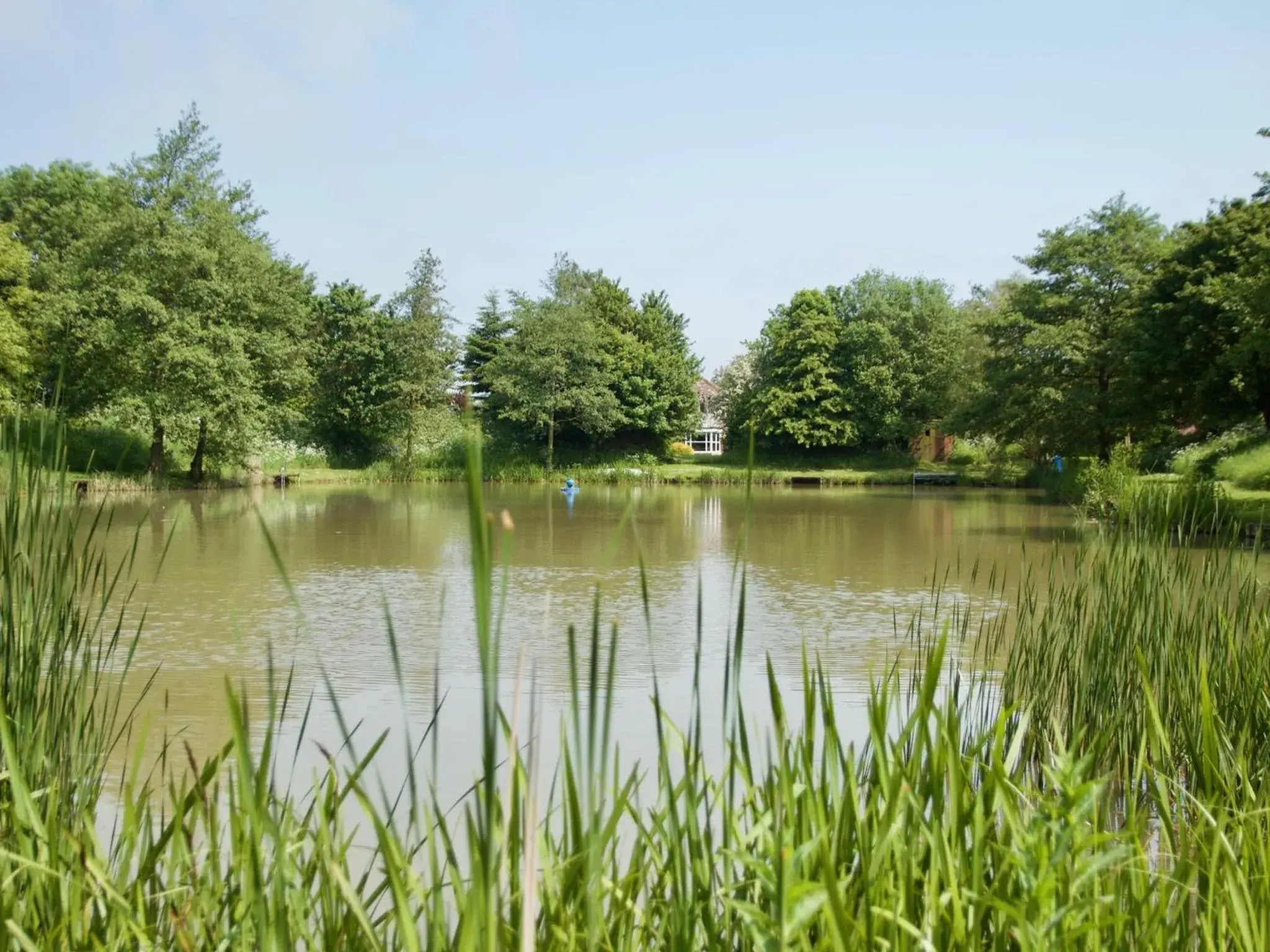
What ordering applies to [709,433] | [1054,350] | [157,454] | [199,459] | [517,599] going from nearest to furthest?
[517,599] → [157,454] → [199,459] → [1054,350] → [709,433]

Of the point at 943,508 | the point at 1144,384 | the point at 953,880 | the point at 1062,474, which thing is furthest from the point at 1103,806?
the point at 1062,474

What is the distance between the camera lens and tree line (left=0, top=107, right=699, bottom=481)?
1038 inches

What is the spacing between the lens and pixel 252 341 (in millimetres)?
28969

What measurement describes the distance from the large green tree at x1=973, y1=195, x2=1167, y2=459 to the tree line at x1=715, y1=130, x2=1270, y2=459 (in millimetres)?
43

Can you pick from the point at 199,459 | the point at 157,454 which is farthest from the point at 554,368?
the point at 157,454

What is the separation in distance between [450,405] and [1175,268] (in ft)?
83.9

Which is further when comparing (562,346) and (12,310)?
(562,346)

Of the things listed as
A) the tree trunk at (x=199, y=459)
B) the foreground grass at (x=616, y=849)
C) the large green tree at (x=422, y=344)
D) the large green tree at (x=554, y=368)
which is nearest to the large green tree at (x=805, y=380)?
the large green tree at (x=554, y=368)

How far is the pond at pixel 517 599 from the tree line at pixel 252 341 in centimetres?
380

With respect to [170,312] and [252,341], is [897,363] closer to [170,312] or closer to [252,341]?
[252,341]

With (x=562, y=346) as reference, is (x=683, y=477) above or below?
below

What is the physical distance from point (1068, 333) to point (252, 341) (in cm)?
1975

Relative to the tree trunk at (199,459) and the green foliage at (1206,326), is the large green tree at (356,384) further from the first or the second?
the green foliage at (1206,326)

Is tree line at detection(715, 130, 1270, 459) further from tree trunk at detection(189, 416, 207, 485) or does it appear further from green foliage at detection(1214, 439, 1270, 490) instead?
tree trunk at detection(189, 416, 207, 485)
